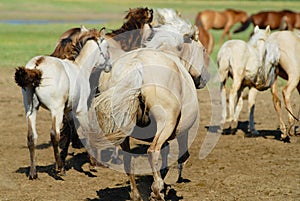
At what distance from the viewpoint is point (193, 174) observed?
25.8 feet

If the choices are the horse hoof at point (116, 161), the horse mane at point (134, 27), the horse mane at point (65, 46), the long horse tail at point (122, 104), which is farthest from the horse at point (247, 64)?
the long horse tail at point (122, 104)

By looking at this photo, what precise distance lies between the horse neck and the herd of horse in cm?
1

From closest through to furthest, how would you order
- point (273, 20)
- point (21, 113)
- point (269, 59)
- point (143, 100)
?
1. point (143, 100)
2. point (269, 59)
3. point (21, 113)
4. point (273, 20)

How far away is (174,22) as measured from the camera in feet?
24.3

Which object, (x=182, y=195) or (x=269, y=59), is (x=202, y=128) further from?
(x=182, y=195)

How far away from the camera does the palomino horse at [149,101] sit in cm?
572

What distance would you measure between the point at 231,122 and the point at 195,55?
3.50 metres

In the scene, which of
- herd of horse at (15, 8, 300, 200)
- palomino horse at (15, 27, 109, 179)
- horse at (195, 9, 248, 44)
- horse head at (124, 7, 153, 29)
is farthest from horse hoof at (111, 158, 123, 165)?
horse at (195, 9, 248, 44)

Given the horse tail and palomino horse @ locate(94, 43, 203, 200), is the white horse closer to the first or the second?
the horse tail

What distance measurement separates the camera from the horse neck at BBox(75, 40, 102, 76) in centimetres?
796

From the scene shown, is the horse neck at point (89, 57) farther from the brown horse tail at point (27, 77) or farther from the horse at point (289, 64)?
the horse at point (289, 64)

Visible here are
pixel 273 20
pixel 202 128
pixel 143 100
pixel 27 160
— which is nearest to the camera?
pixel 143 100

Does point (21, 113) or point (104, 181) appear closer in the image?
point (104, 181)

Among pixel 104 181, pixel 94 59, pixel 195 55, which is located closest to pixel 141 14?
pixel 94 59
